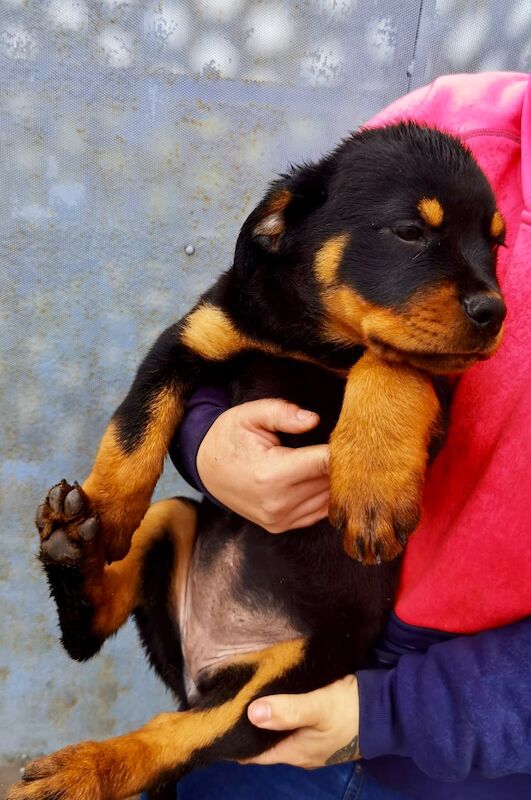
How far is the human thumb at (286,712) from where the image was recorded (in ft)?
4.68

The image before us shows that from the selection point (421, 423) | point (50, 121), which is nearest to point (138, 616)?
point (421, 423)

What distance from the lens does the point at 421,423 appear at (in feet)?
4.35

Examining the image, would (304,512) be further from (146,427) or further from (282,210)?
(282,210)

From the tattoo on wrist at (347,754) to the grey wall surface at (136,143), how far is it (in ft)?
4.94

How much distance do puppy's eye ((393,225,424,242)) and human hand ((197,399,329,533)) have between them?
43 cm

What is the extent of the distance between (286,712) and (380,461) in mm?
590

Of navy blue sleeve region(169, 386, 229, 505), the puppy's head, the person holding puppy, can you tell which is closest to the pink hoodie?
the person holding puppy

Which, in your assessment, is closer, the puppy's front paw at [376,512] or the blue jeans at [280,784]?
the puppy's front paw at [376,512]

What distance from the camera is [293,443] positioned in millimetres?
1641

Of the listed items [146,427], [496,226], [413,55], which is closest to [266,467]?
[146,427]

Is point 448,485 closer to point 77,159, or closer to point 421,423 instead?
point 421,423

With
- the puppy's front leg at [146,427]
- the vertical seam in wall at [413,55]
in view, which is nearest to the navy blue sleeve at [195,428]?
the puppy's front leg at [146,427]

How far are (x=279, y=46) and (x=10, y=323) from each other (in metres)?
1.30

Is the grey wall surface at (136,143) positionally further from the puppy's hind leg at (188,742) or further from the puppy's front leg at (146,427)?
the puppy's hind leg at (188,742)
